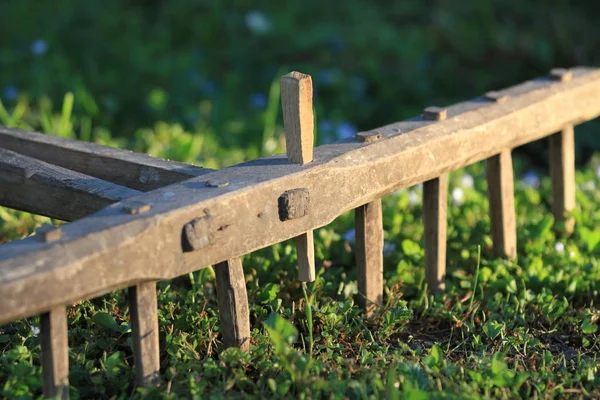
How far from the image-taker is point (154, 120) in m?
5.20

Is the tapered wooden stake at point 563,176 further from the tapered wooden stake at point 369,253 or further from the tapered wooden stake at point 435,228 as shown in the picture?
the tapered wooden stake at point 369,253

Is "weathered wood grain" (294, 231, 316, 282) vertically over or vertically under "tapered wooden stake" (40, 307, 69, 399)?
over

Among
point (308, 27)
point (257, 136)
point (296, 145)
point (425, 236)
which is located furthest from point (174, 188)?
point (308, 27)

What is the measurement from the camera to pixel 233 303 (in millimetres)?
2604

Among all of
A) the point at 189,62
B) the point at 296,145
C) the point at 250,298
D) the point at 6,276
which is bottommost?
the point at 250,298

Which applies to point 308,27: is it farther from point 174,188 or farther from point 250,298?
point 174,188

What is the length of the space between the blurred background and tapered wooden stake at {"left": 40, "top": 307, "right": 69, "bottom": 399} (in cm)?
218

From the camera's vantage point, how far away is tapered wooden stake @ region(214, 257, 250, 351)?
2.57 m

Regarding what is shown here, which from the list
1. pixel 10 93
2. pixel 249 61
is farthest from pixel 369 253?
pixel 249 61

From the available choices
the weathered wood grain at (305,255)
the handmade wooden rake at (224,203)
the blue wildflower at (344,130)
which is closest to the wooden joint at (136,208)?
the handmade wooden rake at (224,203)

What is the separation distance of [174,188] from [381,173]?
651 mm

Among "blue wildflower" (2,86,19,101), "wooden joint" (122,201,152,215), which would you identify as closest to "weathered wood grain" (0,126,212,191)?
"wooden joint" (122,201,152,215)

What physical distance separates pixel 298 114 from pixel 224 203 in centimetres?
35

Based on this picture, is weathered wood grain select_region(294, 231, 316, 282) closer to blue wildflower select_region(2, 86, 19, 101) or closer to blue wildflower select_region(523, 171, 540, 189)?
blue wildflower select_region(523, 171, 540, 189)
